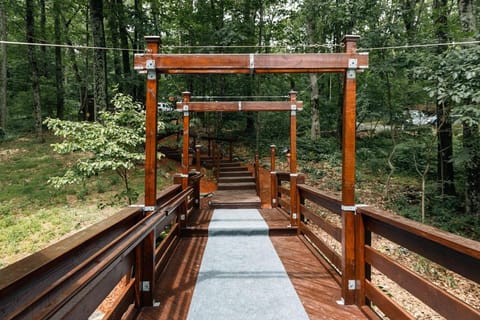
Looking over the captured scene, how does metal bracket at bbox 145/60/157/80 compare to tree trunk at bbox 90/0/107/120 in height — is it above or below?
below

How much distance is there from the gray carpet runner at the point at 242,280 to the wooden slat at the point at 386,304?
0.50m

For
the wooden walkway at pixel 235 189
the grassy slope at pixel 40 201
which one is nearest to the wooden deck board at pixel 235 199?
the wooden walkway at pixel 235 189

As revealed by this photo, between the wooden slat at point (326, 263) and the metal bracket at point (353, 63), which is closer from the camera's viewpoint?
the metal bracket at point (353, 63)

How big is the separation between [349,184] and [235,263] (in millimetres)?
1513

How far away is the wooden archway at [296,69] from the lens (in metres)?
2.26

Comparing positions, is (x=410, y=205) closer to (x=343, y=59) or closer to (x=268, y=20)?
(x=343, y=59)

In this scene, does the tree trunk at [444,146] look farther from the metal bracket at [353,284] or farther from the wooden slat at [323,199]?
the metal bracket at [353,284]

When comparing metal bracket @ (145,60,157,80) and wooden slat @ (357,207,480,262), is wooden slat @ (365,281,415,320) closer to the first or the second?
wooden slat @ (357,207,480,262)

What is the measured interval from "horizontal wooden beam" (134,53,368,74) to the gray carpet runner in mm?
1918

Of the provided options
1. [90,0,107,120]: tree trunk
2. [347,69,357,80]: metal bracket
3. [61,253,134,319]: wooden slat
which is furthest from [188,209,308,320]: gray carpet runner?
[90,0,107,120]: tree trunk

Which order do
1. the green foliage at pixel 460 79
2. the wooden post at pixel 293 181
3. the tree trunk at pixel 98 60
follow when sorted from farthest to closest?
the tree trunk at pixel 98 60 < the wooden post at pixel 293 181 < the green foliage at pixel 460 79

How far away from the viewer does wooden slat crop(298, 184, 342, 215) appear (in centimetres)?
253

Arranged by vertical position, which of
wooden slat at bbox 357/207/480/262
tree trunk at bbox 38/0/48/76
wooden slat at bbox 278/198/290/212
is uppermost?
tree trunk at bbox 38/0/48/76

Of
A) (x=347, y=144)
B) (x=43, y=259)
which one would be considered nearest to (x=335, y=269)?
(x=347, y=144)
